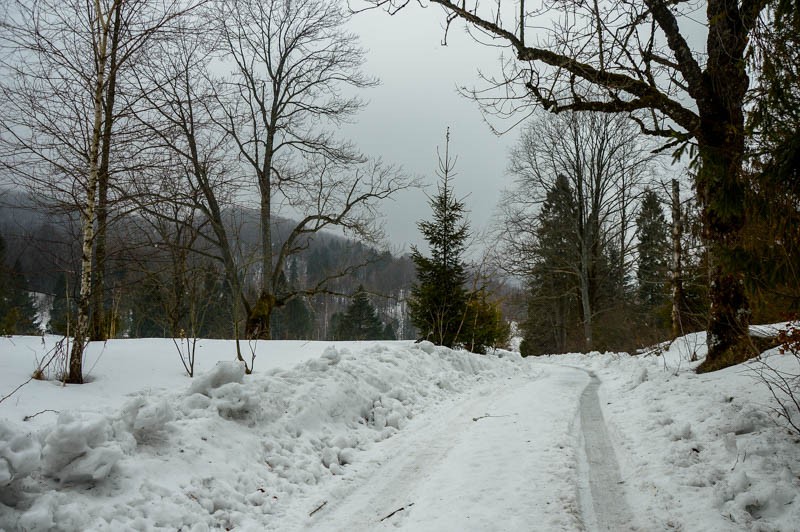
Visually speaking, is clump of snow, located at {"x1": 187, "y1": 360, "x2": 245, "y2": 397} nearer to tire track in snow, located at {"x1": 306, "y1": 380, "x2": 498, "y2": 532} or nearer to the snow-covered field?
the snow-covered field

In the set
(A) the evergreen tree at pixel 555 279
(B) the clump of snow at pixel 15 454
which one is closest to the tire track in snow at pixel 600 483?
(B) the clump of snow at pixel 15 454

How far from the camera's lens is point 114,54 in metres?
6.14

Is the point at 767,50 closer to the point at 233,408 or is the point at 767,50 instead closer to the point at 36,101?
the point at 233,408

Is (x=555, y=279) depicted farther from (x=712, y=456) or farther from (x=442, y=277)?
(x=712, y=456)

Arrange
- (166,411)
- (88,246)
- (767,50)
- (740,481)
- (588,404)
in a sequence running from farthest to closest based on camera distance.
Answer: (588,404)
(88,246)
(166,411)
(767,50)
(740,481)

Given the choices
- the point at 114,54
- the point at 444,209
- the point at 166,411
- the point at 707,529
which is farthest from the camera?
the point at 444,209

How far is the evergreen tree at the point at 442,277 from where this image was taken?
13.2 meters

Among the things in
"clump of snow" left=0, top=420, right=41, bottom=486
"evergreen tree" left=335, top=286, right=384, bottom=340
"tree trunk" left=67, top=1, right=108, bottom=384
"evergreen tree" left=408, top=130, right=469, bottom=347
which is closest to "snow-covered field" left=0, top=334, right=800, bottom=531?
"clump of snow" left=0, top=420, right=41, bottom=486

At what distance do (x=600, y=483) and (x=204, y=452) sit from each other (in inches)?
138

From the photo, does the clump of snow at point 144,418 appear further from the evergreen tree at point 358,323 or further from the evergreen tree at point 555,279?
the evergreen tree at point 358,323

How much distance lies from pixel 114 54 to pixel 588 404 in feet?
28.8

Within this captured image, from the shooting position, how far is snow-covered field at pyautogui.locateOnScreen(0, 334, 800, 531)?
3057mm

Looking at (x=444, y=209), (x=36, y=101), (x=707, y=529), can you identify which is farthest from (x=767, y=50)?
(x=444, y=209)

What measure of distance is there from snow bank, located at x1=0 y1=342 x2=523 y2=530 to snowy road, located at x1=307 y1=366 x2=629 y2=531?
44 centimetres
